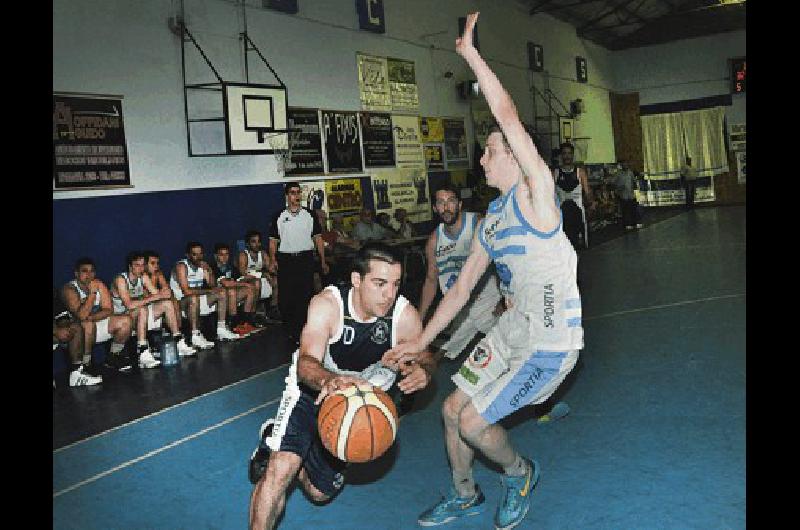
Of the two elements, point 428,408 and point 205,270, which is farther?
point 205,270

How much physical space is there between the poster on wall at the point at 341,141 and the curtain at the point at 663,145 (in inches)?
703

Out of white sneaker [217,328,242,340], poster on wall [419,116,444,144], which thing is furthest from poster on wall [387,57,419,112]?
white sneaker [217,328,242,340]

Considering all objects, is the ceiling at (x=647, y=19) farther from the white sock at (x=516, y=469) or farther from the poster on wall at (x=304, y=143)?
the white sock at (x=516, y=469)

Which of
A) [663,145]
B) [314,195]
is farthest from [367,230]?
[663,145]

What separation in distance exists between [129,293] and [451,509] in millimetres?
6146

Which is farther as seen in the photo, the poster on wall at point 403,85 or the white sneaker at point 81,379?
the poster on wall at point 403,85

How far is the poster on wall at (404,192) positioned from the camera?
14453 millimetres

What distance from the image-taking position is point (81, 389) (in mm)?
7570

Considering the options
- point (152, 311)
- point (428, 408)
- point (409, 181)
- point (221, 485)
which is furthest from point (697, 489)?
point (409, 181)

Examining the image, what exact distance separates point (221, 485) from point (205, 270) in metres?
5.68

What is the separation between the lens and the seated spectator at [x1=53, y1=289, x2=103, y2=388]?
25.6 ft

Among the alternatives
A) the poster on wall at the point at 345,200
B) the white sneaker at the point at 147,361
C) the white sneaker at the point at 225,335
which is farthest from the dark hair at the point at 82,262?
the poster on wall at the point at 345,200

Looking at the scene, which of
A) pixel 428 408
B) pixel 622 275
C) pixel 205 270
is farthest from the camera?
pixel 622 275
